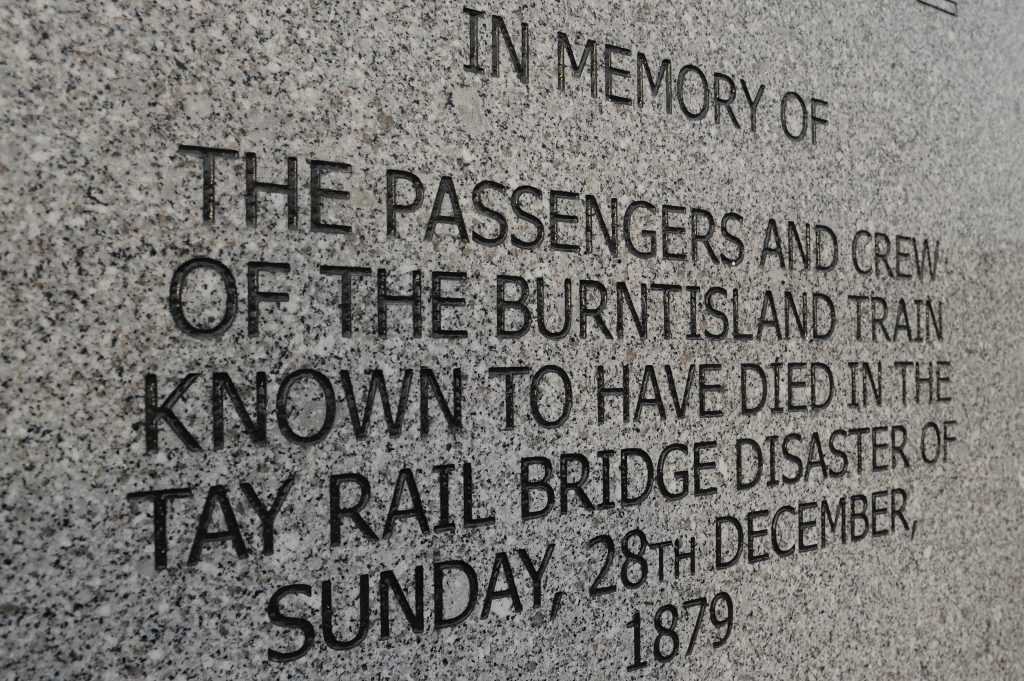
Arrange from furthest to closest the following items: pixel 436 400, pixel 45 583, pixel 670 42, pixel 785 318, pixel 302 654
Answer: pixel 785 318 → pixel 670 42 → pixel 436 400 → pixel 302 654 → pixel 45 583

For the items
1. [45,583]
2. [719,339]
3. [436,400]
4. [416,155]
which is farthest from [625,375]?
[45,583]

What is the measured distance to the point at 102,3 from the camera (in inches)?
64.2

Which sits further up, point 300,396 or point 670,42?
point 670,42

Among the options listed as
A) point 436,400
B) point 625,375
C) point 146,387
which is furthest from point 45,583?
point 625,375

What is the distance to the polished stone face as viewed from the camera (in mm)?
1596

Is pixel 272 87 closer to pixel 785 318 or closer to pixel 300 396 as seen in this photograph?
pixel 300 396

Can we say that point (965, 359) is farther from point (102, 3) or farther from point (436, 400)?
point (102, 3)

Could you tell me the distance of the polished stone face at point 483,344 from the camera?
1.60 metres

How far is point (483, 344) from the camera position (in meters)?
2.04

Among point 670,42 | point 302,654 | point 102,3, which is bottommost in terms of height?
point 302,654

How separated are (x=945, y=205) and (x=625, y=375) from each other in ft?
5.95

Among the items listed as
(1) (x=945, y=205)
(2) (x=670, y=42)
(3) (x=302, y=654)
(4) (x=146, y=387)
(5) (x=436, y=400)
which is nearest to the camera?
(4) (x=146, y=387)

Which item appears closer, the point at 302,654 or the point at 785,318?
Result: the point at 302,654

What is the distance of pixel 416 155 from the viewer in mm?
1980
